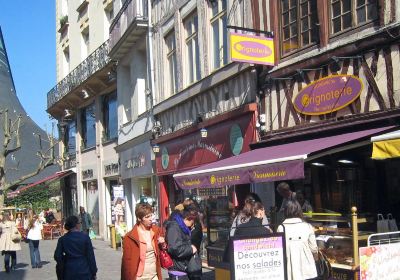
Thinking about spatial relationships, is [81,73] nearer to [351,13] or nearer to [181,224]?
[351,13]

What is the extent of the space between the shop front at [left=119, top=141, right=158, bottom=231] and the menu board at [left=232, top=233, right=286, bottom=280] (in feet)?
39.5

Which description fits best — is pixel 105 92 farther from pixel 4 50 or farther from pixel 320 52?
pixel 4 50

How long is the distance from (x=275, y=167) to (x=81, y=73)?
19.7 meters

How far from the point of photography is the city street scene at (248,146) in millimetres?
6902

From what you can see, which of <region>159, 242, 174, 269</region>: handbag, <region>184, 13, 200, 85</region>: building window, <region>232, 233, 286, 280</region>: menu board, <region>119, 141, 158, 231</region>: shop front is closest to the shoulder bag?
<region>119, 141, 158, 231</region>: shop front

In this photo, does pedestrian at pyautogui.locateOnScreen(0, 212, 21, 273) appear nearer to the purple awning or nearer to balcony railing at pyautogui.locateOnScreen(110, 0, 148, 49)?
the purple awning

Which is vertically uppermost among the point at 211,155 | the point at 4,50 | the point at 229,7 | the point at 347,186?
the point at 4,50

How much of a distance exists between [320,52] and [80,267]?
552 centimetres

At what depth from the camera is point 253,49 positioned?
36.2ft

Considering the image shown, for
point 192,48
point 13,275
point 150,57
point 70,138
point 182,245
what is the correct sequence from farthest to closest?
point 70,138, point 150,57, point 192,48, point 13,275, point 182,245

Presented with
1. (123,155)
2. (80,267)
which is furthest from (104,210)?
(80,267)

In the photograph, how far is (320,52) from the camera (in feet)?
32.4

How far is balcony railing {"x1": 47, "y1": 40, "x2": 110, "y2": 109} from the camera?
930 inches

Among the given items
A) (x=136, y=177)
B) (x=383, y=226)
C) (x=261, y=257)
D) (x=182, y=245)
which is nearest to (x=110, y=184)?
(x=136, y=177)
